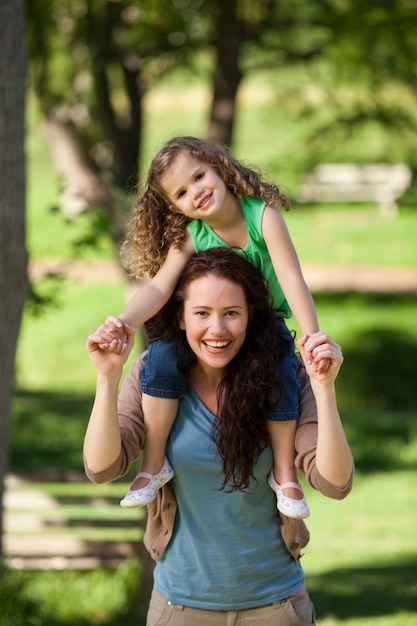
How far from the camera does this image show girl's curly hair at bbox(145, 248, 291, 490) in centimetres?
264

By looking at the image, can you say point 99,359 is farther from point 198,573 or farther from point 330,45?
point 330,45

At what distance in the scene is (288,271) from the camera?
2.68 meters

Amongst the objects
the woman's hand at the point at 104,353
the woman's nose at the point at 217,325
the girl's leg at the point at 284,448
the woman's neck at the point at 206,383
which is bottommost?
the girl's leg at the point at 284,448

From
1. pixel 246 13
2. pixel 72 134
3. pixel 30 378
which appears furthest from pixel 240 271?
pixel 30 378

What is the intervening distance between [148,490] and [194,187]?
754 millimetres

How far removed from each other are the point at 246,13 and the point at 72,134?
2.06 meters

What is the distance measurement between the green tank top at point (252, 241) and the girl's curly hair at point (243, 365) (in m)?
0.05

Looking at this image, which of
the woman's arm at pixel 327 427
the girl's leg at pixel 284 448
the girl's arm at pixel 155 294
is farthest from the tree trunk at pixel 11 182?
the woman's arm at pixel 327 427

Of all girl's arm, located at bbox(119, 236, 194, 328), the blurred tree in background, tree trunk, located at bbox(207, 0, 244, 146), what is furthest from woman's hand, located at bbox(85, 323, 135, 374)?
tree trunk, located at bbox(207, 0, 244, 146)

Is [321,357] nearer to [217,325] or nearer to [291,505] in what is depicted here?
[217,325]

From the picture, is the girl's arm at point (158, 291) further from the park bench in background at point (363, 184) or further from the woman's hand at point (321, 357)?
the park bench in background at point (363, 184)

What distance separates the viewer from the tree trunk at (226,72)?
9.72 m

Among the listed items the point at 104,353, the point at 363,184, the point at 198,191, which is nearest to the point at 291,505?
the point at 104,353

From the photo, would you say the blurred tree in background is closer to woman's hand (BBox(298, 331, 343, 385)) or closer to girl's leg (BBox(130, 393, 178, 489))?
girl's leg (BBox(130, 393, 178, 489))
